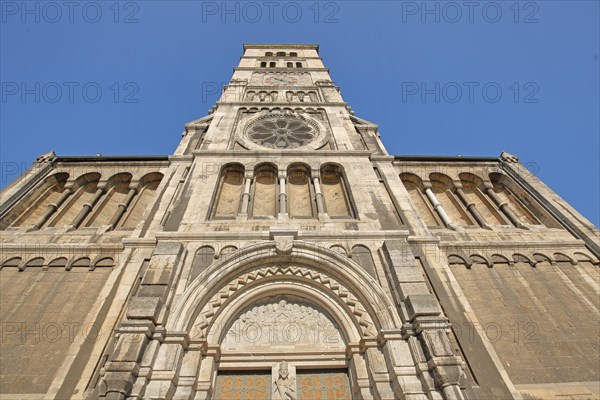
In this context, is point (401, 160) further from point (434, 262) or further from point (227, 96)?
point (227, 96)

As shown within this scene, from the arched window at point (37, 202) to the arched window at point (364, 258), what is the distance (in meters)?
11.6

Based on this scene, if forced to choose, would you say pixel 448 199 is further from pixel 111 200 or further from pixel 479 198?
pixel 111 200

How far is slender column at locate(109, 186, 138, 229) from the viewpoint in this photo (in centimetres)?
1208

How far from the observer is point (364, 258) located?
9.36 metres

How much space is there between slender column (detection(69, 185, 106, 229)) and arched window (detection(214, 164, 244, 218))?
498 centimetres

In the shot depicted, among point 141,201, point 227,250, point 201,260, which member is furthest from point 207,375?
point 141,201

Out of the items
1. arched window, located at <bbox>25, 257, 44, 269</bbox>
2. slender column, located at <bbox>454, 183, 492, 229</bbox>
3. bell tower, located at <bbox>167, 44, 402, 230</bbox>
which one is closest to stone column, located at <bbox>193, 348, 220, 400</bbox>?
bell tower, located at <bbox>167, 44, 402, 230</bbox>

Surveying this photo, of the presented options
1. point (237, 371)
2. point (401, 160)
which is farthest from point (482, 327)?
point (401, 160)

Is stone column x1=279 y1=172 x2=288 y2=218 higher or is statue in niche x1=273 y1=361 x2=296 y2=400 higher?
stone column x1=279 y1=172 x2=288 y2=218

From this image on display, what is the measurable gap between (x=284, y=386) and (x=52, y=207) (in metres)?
10.9

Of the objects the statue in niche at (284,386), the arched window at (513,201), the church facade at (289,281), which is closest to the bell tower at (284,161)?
the church facade at (289,281)

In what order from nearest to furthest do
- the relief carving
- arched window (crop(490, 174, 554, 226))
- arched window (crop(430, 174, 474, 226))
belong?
1. the relief carving
2. arched window (crop(430, 174, 474, 226))
3. arched window (crop(490, 174, 554, 226))

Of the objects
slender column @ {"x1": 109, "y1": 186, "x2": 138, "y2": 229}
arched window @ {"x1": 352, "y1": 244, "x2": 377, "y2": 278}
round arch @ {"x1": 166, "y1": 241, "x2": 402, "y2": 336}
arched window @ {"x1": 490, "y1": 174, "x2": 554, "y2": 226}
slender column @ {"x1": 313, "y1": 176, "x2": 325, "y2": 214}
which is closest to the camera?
round arch @ {"x1": 166, "y1": 241, "x2": 402, "y2": 336}

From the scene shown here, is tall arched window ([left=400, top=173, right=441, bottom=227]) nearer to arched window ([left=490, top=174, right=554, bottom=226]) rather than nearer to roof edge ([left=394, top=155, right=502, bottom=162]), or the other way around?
roof edge ([left=394, top=155, right=502, bottom=162])
